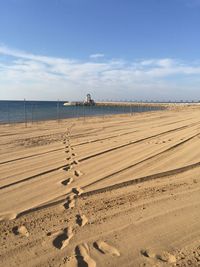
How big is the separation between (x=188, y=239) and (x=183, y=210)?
2.59 feet

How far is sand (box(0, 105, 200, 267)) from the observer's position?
305 centimetres

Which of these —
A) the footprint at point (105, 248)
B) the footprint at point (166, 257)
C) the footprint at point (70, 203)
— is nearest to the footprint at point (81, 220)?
the footprint at point (70, 203)

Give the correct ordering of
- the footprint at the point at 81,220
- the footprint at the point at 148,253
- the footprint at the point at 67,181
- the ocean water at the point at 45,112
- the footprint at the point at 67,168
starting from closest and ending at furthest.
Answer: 1. the footprint at the point at 148,253
2. the footprint at the point at 81,220
3. the footprint at the point at 67,181
4. the footprint at the point at 67,168
5. the ocean water at the point at 45,112

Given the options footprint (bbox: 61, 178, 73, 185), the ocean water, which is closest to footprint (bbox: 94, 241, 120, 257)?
footprint (bbox: 61, 178, 73, 185)

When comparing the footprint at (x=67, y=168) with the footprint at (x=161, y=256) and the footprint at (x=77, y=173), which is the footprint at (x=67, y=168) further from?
the footprint at (x=161, y=256)

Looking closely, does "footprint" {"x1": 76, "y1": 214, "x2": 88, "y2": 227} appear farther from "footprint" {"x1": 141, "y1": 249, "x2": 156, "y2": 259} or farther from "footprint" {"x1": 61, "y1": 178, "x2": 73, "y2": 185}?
"footprint" {"x1": 61, "y1": 178, "x2": 73, "y2": 185}

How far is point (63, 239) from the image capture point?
10.9ft

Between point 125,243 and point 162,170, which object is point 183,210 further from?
point 162,170

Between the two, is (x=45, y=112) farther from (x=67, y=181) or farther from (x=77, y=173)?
(x=67, y=181)

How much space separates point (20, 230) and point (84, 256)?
0.98 m

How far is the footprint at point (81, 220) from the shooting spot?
372 centimetres

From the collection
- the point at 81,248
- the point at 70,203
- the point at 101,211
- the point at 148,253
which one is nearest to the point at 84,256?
the point at 81,248

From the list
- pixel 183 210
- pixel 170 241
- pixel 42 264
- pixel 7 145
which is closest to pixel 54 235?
pixel 42 264

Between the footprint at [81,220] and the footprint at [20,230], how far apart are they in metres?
0.63
